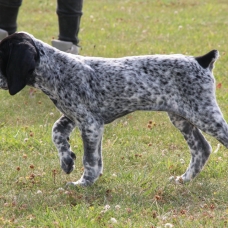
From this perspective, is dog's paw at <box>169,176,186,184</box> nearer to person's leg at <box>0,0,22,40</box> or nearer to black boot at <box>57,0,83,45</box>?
black boot at <box>57,0,83,45</box>

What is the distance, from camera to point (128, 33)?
13.2m

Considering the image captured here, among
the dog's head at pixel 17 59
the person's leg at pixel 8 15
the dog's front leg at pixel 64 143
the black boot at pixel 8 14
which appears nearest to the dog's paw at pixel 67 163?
the dog's front leg at pixel 64 143

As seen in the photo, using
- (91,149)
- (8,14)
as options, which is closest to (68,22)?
(8,14)

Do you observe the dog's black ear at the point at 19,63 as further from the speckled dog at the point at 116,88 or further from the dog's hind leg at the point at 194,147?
the dog's hind leg at the point at 194,147

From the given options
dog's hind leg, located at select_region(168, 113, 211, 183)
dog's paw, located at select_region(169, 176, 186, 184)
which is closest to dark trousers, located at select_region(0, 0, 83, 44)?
dog's hind leg, located at select_region(168, 113, 211, 183)

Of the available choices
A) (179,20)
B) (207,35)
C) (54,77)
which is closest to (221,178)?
(54,77)

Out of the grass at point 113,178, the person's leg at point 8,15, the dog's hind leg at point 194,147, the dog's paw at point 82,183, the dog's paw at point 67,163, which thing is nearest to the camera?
the grass at point 113,178

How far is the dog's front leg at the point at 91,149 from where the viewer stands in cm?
554

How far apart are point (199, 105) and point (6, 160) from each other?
200cm

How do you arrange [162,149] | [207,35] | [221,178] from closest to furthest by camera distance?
[221,178], [162,149], [207,35]

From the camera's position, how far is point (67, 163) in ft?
19.0

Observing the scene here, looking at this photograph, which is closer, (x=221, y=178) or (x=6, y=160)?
(x=221, y=178)

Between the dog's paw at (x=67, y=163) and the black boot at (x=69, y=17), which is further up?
the dog's paw at (x=67, y=163)

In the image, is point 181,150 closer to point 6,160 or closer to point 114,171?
point 114,171
